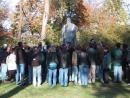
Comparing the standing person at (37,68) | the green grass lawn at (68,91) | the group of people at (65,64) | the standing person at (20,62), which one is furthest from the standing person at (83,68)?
the standing person at (20,62)

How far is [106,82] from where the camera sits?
68.8ft

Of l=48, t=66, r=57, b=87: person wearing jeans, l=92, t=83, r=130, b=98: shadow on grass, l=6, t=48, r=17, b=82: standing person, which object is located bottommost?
l=92, t=83, r=130, b=98: shadow on grass

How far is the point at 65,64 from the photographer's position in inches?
784

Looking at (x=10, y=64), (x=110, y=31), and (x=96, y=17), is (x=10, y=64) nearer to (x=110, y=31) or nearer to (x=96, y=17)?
(x=110, y=31)

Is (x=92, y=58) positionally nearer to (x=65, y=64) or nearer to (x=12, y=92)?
(x=65, y=64)

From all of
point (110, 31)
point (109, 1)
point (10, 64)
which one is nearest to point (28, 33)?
point (110, 31)

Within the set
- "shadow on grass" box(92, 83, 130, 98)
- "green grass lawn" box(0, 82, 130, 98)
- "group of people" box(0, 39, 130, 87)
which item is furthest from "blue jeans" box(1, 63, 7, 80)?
"shadow on grass" box(92, 83, 130, 98)

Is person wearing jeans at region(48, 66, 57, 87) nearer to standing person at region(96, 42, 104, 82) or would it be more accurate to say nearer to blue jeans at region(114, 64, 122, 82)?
standing person at region(96, 42, 104, 82)

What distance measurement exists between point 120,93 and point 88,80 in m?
3.11

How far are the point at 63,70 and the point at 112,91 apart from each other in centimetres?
271

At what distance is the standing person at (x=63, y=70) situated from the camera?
19859 millimetres

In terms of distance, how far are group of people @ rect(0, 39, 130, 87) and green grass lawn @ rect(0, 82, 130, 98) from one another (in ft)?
1.93

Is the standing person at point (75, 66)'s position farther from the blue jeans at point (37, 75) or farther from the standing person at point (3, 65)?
the standing person at point (3, 65)

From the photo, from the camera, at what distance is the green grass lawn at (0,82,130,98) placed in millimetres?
17750
